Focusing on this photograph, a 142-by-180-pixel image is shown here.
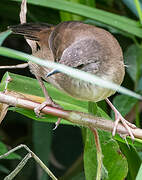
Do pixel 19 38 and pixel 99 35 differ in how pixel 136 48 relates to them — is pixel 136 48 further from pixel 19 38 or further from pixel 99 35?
pixel 19 38

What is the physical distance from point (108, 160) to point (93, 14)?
0.73 metres

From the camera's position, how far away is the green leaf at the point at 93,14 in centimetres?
183

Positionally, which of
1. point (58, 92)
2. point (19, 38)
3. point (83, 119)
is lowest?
point (19, 38)

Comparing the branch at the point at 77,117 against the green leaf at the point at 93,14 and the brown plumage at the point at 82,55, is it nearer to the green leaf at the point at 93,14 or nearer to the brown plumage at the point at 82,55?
the brown plumage at the point at 82,55

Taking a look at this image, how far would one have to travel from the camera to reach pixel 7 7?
7.80 ft

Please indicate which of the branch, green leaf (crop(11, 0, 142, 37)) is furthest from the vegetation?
the branch

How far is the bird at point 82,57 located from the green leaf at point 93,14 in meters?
0.16

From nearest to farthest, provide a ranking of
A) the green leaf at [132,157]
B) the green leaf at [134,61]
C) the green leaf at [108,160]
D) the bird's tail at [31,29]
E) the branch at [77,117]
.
A: 1. the branch at [77,117]
2. the green leaf at [108,160]
3. the green leaf at [132,157]
4. the bird's tail at [31,29]
5. the green leaf at [134,61]

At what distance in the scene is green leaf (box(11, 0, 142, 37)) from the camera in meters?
1.83

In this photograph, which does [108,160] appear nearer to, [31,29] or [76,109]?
[76,109]

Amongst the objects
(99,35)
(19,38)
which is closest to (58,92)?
(99,35)

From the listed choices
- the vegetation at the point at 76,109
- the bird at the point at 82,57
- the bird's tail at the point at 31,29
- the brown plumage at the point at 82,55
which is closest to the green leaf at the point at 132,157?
the vegetation at the point at 76,109

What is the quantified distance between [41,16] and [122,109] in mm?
863

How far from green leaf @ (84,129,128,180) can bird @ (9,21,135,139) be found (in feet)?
0.30
